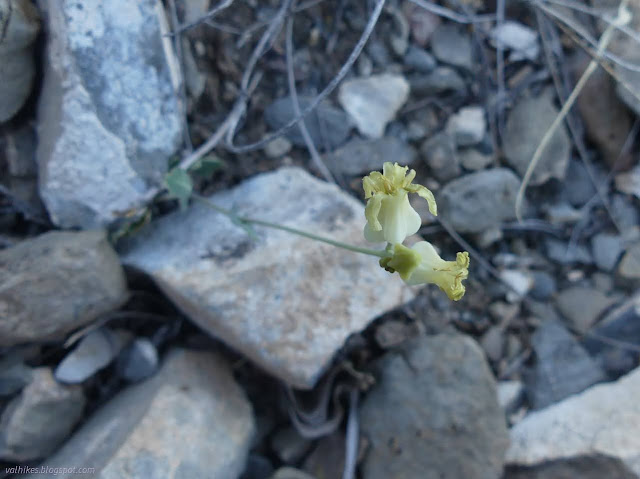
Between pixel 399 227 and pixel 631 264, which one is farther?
pixel 631 264

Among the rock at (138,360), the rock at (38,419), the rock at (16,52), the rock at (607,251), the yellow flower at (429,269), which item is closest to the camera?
the yellow flower at (429,269)

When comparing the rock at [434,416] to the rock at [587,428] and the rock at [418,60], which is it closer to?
the rock at [587,428]

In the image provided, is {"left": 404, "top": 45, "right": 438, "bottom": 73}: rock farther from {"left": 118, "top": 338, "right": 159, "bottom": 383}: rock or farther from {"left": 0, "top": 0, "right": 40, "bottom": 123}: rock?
{"left": 118, "top": 338, "right": 159, "bottom": 383}: rock

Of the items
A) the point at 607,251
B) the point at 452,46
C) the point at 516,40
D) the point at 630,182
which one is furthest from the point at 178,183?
the point at 630,182

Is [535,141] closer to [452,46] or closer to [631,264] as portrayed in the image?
[452,46]

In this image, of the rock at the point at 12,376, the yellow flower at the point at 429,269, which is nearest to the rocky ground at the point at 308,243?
the rock at the point at 12,376

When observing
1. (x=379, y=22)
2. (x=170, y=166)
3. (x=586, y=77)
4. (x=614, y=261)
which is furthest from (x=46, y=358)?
(x=586, y=77)

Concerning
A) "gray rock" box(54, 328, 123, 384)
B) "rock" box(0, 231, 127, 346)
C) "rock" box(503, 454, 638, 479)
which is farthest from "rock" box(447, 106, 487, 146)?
"gray rock" box(54, 328, 123, 384)

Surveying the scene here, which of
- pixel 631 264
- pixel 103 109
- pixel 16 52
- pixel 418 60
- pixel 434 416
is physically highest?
pixel 16 52
